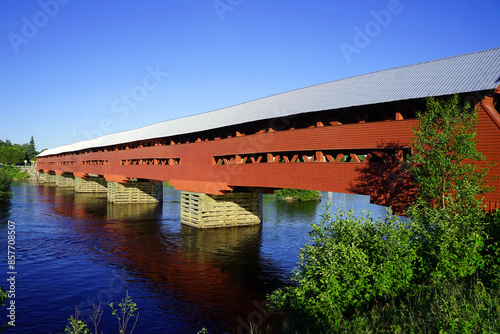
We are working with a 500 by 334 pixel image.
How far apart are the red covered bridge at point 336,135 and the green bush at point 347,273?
175 inches

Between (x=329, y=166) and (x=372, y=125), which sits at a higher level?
(x=372, y=125)

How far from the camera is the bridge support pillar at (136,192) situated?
4334 centimetres

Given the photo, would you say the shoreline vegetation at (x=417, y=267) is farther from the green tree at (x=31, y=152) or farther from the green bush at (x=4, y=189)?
the green tree at (x=31, y=152)

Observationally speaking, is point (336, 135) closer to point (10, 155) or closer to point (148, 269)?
point (148, 269)

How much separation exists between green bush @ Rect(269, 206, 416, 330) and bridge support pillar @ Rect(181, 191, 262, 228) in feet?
57.4

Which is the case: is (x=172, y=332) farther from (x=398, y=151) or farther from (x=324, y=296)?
(x=398, y=151)

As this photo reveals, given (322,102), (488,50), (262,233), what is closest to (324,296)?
(322,102)

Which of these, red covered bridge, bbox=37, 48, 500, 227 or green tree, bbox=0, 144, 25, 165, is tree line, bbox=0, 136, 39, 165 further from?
red covered bridge, bbox=37, 48, 500, 227

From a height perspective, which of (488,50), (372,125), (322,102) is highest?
(488,50)

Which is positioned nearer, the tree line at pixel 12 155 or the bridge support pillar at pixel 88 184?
the bridge support pillar at pixel 88 184

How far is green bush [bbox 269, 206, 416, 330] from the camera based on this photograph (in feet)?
29.0

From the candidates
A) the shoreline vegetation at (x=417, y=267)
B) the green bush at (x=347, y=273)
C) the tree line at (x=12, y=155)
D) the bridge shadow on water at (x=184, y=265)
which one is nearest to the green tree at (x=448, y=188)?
the shoreline vegetation at (x=417, y=267)

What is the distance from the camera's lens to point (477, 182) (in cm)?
1174

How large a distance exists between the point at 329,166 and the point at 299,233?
460 inches
